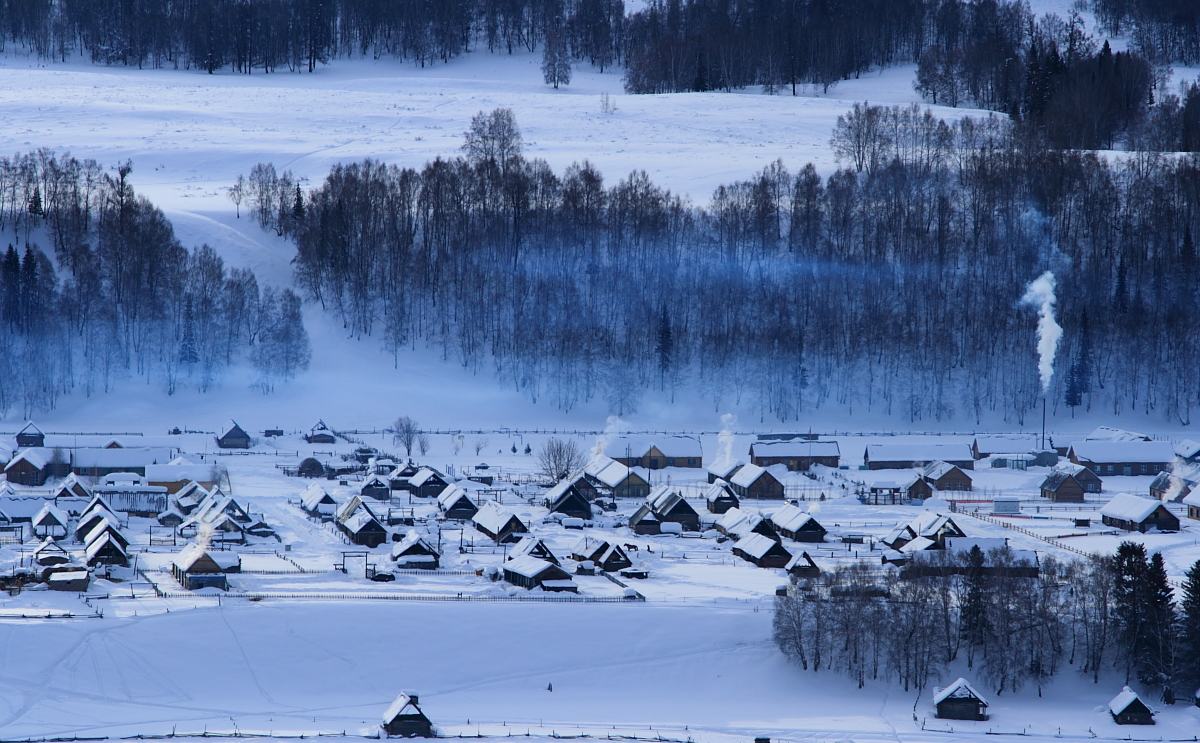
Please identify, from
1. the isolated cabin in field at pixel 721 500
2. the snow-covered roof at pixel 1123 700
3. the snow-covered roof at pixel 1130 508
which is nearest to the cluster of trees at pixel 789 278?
the isolated cabin in field at pixel 721 500

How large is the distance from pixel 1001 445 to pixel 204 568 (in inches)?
1353

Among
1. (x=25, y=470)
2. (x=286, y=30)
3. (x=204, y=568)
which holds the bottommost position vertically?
(x=25, y=470)

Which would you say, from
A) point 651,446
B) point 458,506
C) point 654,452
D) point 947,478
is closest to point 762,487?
point 654,452

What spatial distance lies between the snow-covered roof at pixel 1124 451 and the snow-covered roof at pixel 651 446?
1422cm

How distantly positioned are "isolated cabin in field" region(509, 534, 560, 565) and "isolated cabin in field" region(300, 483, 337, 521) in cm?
874

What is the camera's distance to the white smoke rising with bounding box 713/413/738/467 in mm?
57281

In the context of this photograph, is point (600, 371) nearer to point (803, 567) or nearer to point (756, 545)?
point (756, 545)

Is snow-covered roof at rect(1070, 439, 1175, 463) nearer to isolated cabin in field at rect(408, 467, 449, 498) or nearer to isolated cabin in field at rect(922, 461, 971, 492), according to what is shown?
isolated cabin in field at rect(922, 461, 971, 492)

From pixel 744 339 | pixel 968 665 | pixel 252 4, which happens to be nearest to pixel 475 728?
pixel 968 665

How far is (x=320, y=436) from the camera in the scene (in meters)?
59.7

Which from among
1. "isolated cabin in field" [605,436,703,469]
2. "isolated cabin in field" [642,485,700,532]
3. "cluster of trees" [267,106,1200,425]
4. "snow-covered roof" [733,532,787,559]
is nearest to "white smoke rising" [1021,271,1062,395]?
"cluster of trees" [267,106,1200,425]

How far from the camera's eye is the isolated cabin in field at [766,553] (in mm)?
41438

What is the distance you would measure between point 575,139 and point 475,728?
6832 centimetres

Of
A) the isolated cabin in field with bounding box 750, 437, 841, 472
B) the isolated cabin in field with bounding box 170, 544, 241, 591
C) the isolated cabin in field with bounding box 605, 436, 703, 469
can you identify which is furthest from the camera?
the isolated cabin in field with bounding box 750, 437, 841, 472
